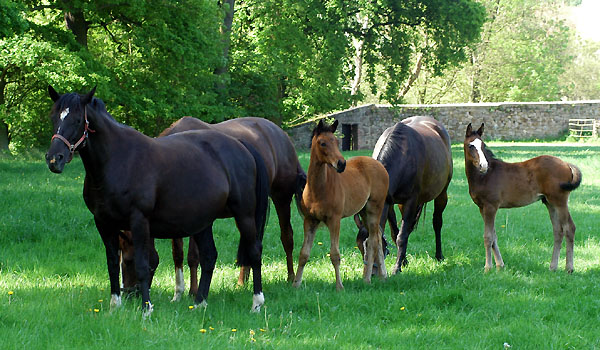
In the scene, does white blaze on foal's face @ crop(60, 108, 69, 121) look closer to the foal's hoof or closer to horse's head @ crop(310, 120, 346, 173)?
the foal's hoof

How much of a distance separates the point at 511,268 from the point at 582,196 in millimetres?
8351

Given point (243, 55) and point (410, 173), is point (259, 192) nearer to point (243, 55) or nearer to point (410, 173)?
point (410, 173)

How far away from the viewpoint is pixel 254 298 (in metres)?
6.13

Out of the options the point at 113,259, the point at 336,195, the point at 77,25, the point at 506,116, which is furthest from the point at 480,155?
the point at 506,116

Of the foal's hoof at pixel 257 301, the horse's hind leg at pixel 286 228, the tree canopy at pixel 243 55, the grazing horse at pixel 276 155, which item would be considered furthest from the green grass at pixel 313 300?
the tree canopy at pixel 243 55

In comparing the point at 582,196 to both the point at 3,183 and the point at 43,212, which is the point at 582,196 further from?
the point at 3,183

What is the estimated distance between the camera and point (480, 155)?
7863 millimetres

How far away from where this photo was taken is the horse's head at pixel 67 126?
16.3 ft

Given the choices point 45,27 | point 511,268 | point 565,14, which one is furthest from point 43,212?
point 565,14

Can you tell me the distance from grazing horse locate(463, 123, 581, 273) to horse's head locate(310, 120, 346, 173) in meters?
2.08

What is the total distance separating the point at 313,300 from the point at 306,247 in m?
0.88

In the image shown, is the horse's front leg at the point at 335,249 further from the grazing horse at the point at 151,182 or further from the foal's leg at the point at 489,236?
the foal's leg at the point at 489,236

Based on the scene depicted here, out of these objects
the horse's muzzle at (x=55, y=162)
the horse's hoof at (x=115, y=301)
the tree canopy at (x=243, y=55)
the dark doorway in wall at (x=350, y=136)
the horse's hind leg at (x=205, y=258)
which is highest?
the tree canopy at (x=243, y=55)

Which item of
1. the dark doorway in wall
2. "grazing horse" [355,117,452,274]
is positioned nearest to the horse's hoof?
"grazing horse" [355,117,452,274]
